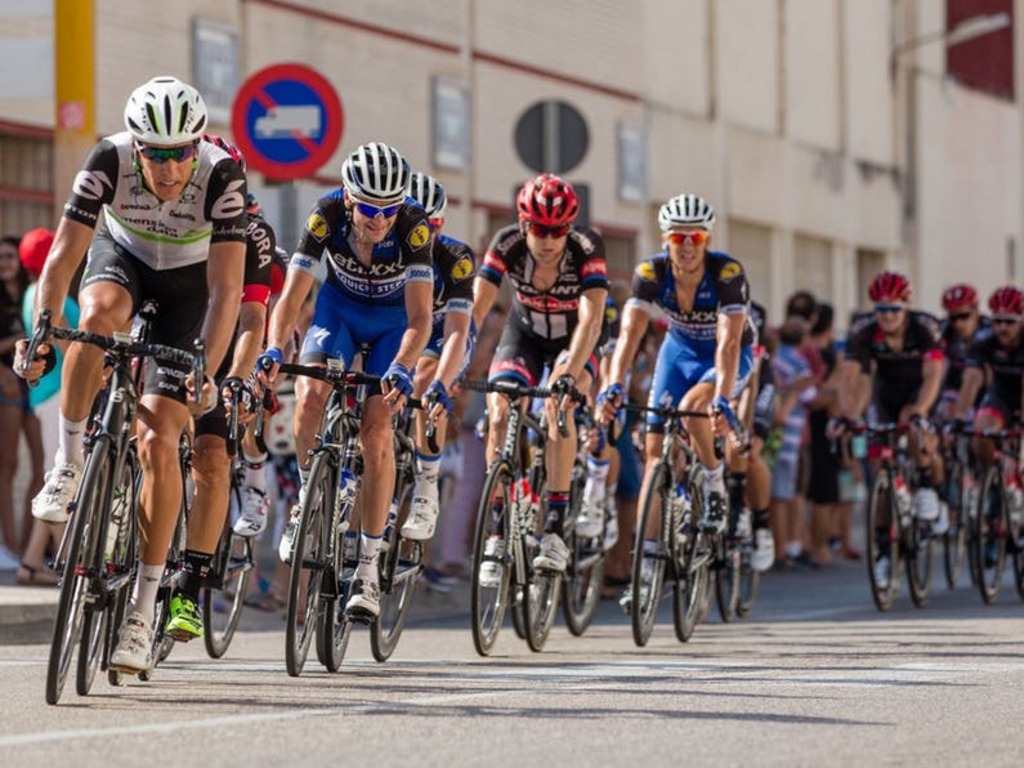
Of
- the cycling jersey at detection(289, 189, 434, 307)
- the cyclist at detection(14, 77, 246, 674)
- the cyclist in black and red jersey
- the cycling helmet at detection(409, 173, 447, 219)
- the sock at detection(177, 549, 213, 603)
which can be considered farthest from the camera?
the cyclist in black and red jersey

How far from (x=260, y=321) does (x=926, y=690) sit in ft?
9.61

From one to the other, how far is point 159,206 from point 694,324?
527 centimetres

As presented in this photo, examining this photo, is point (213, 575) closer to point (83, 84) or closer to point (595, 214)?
point (83, 84)

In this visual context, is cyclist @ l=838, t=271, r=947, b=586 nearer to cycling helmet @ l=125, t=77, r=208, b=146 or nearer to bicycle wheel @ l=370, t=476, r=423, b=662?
bicycle wheel @ l=370, t=476, r=423, b=662

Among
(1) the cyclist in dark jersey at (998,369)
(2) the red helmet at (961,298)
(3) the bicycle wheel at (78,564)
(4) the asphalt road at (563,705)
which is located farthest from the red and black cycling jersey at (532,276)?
(2) the red helmet at (961,298)

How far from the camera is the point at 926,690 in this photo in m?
10.7

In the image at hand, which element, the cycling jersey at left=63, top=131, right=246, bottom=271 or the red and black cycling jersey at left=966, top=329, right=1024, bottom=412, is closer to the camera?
the cycling jersey at left=63, top=131, right=246, bottom=271

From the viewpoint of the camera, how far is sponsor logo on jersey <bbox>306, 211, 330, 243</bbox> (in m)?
11.8

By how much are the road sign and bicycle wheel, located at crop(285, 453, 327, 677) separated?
547 centimetres

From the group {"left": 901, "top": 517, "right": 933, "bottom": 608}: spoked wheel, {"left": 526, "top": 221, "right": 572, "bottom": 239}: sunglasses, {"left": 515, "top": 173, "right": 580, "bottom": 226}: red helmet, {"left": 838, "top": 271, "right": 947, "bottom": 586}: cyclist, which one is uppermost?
{"left": 515, "top": 173, "right": 580, "bottom": 226}: red helmet

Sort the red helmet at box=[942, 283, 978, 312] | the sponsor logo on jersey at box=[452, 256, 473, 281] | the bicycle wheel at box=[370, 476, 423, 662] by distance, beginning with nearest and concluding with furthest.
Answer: the bicycle wheel at box=[370, 476, 423, 662] < the sponsor logo on jersey at box=[452, 256, 473, 281] < the red helmet at box=[942, 283, 978, 312]

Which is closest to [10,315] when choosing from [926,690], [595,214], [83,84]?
[83,84]

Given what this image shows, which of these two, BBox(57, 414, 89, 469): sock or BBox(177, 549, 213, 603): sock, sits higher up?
BBox(57, 414, 89, 469): sock

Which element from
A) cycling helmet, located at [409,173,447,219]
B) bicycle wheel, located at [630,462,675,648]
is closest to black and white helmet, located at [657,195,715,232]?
bicycle wheel, located at [630,462,675,648]
